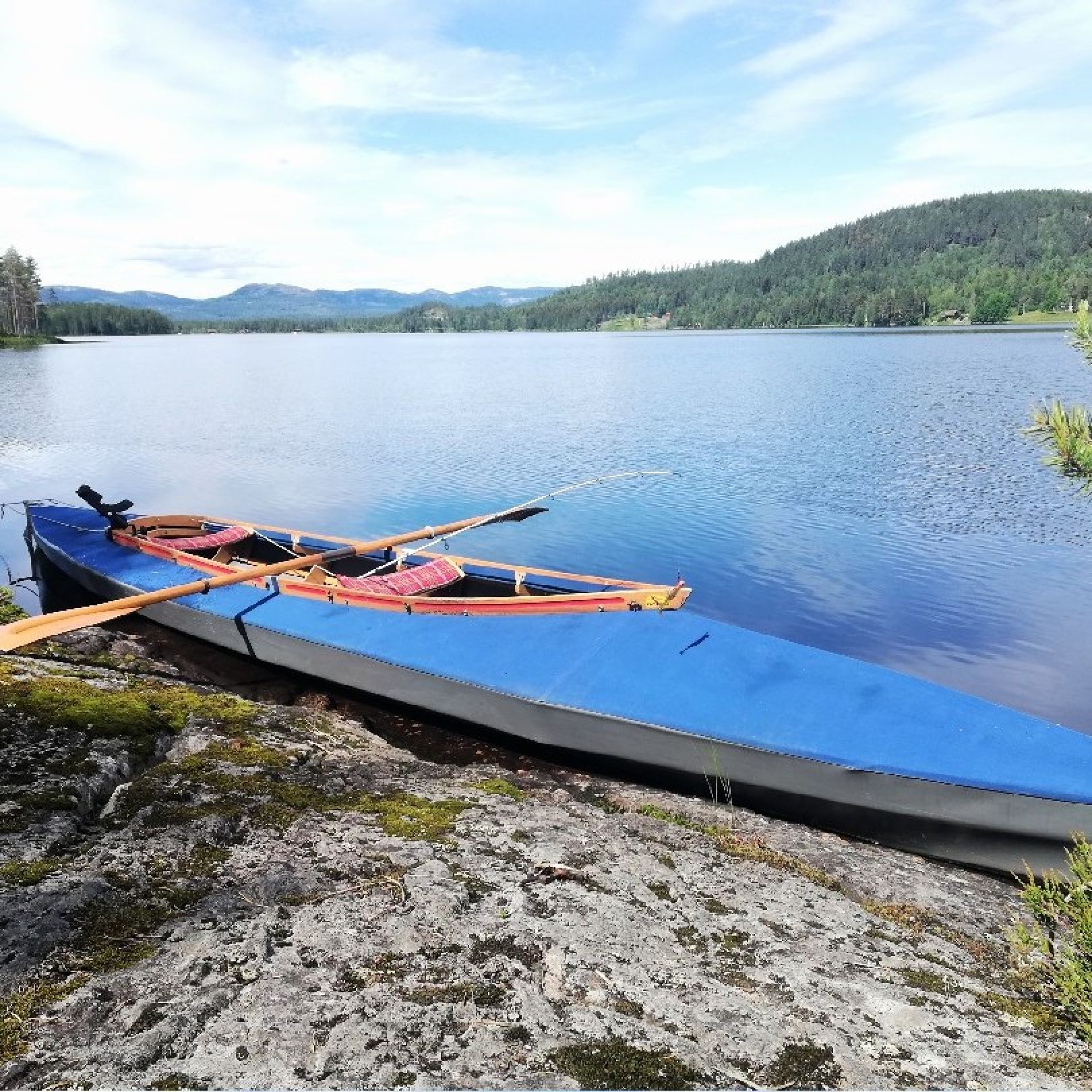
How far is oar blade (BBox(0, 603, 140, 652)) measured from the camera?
37.6 feet

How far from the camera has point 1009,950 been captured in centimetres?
677

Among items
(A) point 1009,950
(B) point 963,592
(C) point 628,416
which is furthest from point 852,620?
(C) point 628,416

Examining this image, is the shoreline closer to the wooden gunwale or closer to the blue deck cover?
the wooden gunwale

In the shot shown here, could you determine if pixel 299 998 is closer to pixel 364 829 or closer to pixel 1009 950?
pixel 364 829

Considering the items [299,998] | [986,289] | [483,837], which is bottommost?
[483,837]

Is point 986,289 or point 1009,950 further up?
point 986,289

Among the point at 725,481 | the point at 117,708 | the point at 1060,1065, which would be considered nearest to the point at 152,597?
the point at 117,708

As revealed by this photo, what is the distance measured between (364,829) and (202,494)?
29.2 meters

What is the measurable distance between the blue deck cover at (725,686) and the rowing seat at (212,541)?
14.9 feet

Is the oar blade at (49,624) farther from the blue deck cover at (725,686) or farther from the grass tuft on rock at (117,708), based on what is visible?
the blue deck cover at (725,686)

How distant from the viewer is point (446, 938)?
19.4ft

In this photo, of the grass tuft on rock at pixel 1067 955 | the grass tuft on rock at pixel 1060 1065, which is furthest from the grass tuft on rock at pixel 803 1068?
the grass tuft on rock at pixel 1067 955

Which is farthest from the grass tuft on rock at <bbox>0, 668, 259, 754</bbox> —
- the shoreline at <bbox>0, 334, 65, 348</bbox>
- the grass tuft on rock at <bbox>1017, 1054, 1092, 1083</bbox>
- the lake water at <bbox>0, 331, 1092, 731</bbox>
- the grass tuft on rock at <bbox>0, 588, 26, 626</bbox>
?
the shoreline at <bbox>0, 334, 65, 348</bbox>

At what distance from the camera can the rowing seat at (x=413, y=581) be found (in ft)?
47.2
